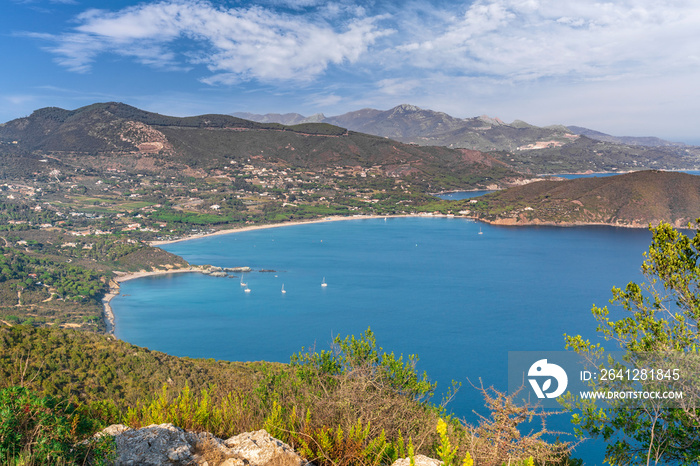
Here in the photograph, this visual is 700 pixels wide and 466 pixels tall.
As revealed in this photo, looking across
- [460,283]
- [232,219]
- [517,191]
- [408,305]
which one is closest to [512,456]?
[408,305]

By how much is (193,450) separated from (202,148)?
167 meters

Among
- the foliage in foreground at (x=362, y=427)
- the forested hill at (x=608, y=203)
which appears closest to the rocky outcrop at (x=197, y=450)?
the foliage in foreground at (x=362, y=427)

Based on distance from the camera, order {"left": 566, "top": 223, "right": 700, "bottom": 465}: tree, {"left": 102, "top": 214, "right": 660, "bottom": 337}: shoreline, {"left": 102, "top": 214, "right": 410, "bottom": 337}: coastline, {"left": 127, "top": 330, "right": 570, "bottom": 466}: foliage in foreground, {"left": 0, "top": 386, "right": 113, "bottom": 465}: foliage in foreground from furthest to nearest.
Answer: {"left": 102, "top": 214, "right": 660, "bottom": 337}: shoreline < {"left": 102, "top": 214, "right": 410, "bottom": 337}: coastline < {"left": 566, "top": 223, "right": 700, "bottom": 465}: tree < {"left": 127, "top": 330, "right": 570, "bottom": 466}: foliage in foreground < {"left": 0, "top": 386, "right": 113, "bottom": 465}: foliage in foreground

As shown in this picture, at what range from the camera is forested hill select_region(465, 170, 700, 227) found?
9550 centimetres

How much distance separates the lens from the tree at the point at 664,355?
817 cm

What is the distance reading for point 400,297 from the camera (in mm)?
56688

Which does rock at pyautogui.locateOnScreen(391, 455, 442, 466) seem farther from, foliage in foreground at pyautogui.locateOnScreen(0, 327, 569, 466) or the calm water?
the calm water

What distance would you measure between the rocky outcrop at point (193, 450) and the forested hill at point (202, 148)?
149m

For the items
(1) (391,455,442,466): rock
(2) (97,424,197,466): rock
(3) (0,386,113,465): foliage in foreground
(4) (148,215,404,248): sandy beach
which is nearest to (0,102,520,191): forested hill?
(4) (148,215,404,248): sandy beach

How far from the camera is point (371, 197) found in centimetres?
13700

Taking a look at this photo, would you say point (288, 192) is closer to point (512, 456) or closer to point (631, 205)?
point (631, 205)

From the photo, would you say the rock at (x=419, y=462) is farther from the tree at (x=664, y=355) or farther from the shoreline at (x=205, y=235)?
the shoreline at (x=205, y=235)

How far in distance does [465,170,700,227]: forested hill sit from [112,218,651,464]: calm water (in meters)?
7.40

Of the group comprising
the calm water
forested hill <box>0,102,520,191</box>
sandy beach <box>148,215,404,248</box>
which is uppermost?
forested hill <box>0,102,520,191</box>
